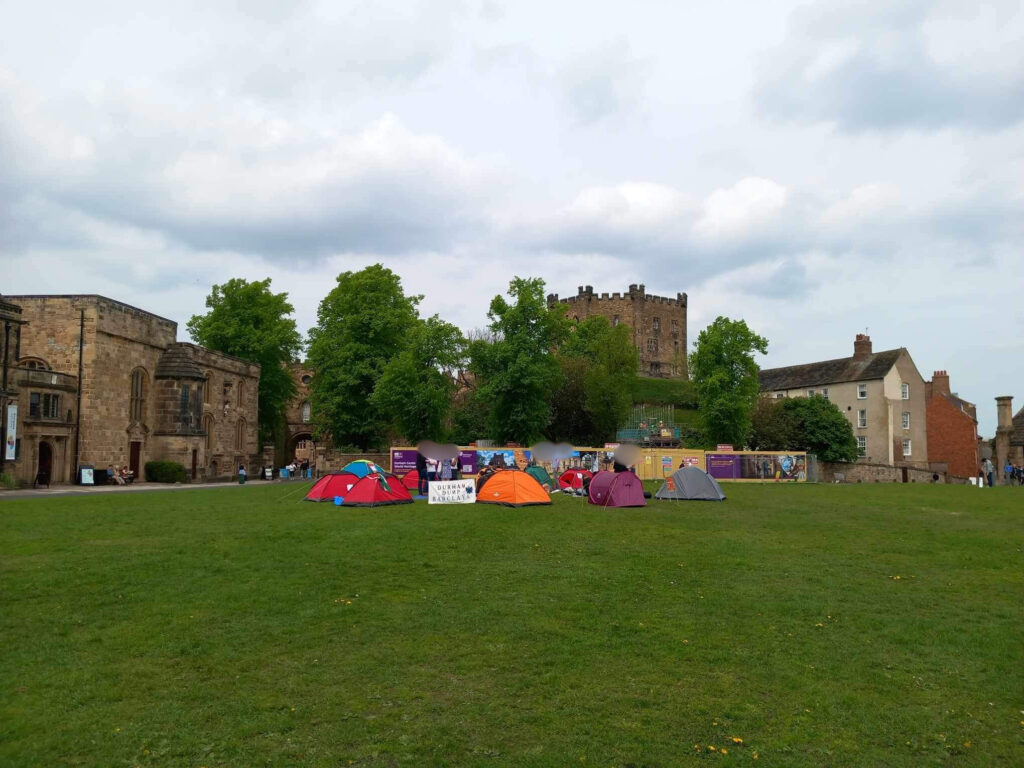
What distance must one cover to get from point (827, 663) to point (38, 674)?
821 cm

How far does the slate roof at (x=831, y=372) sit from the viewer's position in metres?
67.4

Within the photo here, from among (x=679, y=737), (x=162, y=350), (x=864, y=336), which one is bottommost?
(x=679, y=737)

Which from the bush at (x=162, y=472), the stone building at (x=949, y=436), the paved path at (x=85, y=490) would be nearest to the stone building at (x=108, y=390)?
the bush at (x=162, y=472)

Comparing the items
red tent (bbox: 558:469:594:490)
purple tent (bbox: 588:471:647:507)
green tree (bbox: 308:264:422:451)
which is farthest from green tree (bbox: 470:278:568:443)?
purple tent (bbox: 588:471:647:507)

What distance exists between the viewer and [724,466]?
1854 inches

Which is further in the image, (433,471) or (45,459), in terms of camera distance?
(45,459)

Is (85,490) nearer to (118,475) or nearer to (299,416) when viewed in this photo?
(118,475)

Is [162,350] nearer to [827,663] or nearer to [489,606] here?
[489,606]

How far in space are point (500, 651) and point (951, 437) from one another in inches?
2732

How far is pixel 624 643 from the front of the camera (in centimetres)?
929

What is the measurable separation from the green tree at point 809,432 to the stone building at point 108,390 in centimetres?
3899

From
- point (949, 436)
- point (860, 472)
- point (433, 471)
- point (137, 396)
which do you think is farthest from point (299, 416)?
point (949, 436)

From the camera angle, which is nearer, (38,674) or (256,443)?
(38,674)

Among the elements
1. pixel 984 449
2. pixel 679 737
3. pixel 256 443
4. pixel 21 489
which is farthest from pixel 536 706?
pixel 984 449
